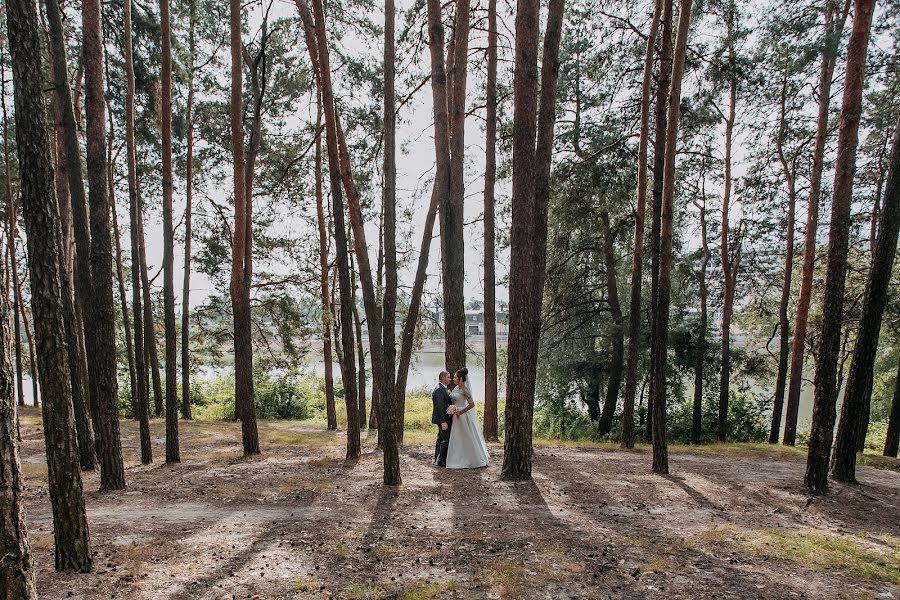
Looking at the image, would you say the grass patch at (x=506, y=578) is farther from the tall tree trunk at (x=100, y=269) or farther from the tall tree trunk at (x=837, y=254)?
the tall tree trunk at (x=100, y=269)

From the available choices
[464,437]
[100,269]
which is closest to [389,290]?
[464,437]

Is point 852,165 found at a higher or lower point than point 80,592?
higher

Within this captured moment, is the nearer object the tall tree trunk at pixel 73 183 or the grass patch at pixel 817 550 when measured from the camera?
the grass patch at pixel 817 550

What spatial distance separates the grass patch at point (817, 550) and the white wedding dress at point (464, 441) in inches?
170

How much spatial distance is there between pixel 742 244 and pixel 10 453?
1904cm

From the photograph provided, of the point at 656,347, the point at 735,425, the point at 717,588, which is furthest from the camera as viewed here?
the point at 735,425

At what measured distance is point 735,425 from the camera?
19.5 metres

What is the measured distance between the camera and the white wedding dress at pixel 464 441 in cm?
995

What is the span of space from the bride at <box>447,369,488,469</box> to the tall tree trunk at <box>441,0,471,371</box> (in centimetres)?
109

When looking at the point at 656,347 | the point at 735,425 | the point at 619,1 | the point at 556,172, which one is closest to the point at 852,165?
the point at 656,347

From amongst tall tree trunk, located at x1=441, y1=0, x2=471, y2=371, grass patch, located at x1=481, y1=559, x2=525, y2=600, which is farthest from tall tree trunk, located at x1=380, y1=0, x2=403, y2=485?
grass patch, located at x1=481, y1=559, x2=525, y2=600

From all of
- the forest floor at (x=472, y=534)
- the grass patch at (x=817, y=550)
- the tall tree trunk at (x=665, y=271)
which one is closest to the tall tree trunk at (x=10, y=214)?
the forest floor at (x=472, y=534)

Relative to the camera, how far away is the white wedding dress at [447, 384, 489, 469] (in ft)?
32.6

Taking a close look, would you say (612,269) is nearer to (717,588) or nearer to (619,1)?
(619,1)
